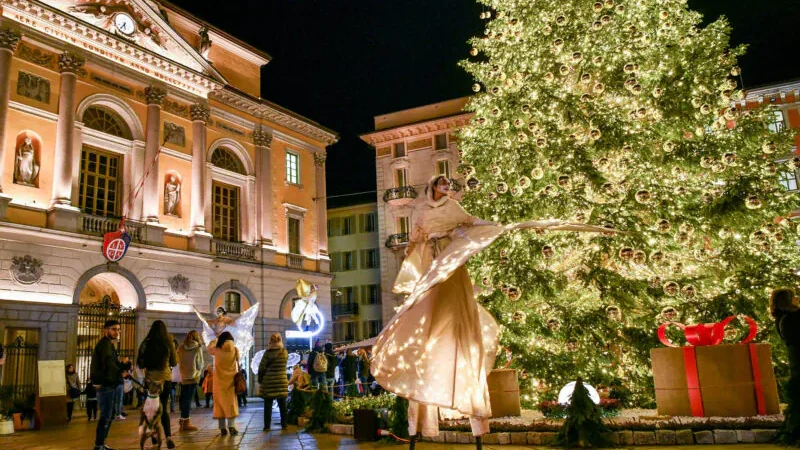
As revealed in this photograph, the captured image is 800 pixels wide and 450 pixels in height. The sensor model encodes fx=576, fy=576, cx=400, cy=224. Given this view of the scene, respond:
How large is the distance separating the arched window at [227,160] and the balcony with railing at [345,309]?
16141mm

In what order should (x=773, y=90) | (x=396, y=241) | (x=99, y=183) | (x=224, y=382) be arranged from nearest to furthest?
A: (x=224, y=382)
(x=99, y=183)
(x=773, y=90)
(x=396, y=241)

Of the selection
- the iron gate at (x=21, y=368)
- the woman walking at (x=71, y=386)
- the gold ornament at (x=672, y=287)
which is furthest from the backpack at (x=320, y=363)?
the gold ornament at (x=672, y=287)

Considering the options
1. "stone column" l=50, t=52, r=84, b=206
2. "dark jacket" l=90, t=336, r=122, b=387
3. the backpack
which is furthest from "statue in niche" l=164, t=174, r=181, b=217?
"dark jacket" l=90, t=336, r=122, b=387

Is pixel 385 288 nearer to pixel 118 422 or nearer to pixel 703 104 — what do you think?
pixel 118 422

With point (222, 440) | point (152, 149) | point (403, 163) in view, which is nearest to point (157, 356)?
point (222, 440)

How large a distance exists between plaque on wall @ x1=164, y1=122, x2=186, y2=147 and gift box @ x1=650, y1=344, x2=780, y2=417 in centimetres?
1991

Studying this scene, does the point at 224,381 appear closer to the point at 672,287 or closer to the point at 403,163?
the point at 672,287

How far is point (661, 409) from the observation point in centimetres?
772

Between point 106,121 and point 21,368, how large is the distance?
8.87 meters

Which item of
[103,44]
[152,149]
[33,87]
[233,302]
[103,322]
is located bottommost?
[103,322]

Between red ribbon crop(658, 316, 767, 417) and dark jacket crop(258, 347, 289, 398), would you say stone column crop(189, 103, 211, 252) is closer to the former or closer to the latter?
dark jacket crop(258, 347, 289, 398)

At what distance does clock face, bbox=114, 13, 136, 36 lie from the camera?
20.7 meters

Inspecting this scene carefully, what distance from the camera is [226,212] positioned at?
25.7 metres

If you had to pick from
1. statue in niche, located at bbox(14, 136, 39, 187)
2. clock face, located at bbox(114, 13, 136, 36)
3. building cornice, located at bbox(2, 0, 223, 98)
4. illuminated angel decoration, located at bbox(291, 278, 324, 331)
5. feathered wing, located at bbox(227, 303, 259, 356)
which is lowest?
feathered wing, located at bbox(227, 303, 259, 356)
